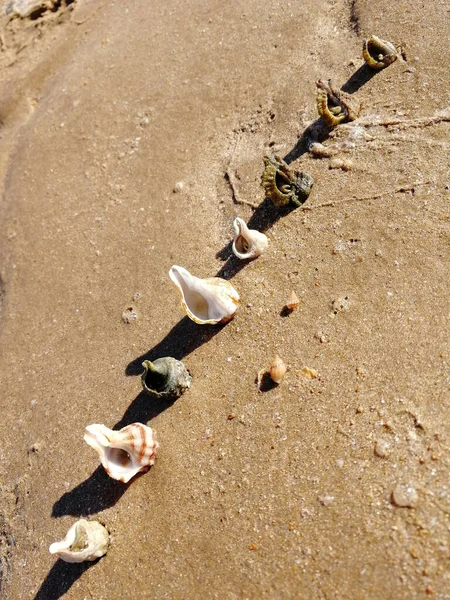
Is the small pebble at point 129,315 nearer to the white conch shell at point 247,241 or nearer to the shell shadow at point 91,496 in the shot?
the white conch shell at point 247,241

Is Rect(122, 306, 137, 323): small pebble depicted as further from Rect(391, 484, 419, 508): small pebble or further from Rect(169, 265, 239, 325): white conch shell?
Rect(391, 484, 419, 508): small pebble

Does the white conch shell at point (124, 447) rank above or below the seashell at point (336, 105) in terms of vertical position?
below

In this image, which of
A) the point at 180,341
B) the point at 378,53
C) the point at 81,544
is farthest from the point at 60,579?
the point at 378,53

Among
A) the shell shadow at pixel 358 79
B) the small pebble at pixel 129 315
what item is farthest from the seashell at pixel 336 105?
the small pebble at pixel 129 315

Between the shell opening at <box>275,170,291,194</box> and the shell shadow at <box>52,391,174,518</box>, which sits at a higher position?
the shell opening at <box>275,170,291,194</box>

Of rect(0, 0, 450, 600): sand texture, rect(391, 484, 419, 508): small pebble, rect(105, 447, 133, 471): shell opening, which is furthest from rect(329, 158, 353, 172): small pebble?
rect(105, 447, 133, 471): shell opening

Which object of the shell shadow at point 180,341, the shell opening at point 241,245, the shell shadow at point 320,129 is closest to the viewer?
the shell shadow at point 180,341

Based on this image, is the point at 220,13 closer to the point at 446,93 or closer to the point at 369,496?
the point at 446,93
